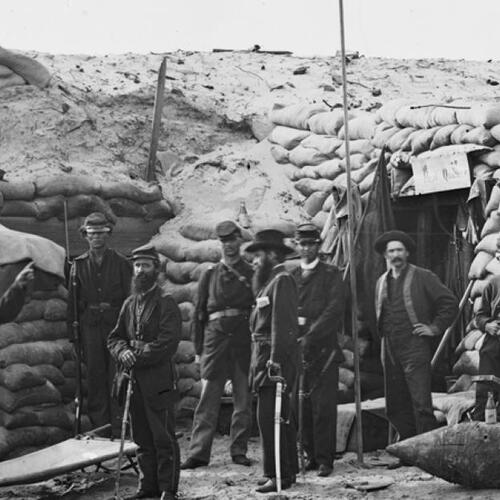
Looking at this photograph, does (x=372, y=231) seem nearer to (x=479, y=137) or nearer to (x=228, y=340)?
(x=479, y=137)

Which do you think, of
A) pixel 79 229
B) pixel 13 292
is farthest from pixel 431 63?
pixel 13 292

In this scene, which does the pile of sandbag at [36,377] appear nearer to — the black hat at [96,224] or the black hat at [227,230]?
the black hat at [96,224]

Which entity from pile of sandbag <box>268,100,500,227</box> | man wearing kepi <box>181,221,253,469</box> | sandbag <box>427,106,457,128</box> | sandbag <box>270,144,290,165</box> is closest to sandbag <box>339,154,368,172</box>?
pile of sandbag <box>268,100,500,227</box>

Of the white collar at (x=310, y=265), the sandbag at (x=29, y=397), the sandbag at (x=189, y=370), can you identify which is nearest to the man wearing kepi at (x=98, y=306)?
the sandbag at (x=29, y=397)

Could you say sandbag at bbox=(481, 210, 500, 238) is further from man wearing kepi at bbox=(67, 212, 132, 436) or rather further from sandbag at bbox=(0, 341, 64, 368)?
sandbag at bbox=(0, 341, 64, 368)

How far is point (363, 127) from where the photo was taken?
12.4 metres

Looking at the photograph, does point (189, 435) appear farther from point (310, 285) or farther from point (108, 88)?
point (108, 88)

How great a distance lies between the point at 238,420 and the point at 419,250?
7.54 ft

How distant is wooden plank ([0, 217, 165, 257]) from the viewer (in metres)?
12.8

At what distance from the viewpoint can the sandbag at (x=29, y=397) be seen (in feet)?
37.3

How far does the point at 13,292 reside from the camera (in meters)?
10.2

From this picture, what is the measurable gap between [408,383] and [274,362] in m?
1.17

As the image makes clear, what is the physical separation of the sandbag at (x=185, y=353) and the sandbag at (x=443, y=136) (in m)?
2.69

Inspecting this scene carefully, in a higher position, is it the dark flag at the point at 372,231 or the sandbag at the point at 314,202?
the sandbag at the point at 314,202
